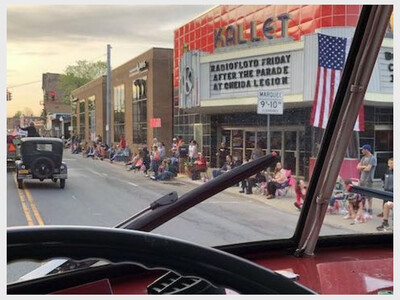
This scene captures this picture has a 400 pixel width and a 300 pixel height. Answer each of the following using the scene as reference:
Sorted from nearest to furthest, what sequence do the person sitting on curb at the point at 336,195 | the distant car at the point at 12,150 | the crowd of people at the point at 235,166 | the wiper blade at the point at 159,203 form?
the distant car at the point at 12,150 → the wiper blade at the point at 159,203 → the crowd of people at the point at 235,166 → the person sitting on curb at the point at 336,195

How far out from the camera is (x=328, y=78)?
229 cm

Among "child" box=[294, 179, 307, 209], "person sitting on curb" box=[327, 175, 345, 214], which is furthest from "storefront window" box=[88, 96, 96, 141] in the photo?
"person sitting on curb" box=[327, 175, 345, 214]

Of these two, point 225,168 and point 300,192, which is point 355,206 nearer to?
point 300,192

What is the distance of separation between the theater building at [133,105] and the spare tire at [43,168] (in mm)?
205

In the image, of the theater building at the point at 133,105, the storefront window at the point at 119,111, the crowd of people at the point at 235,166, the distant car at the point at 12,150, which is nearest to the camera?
the distant car at the point at 12,150

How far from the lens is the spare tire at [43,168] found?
2.05 m

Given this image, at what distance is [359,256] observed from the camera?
238 cm

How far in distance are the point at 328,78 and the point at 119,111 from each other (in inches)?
39.7

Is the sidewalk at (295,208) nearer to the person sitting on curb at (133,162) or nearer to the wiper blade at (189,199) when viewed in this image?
the person sitting on curb at (133,162)

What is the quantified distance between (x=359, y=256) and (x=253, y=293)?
5.77ft

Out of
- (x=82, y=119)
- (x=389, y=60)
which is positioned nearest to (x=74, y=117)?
(x=82, y=119)

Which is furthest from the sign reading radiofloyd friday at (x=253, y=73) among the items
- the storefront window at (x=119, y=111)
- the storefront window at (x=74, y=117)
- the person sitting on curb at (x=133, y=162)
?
the storefront window at (x=74, y=117)

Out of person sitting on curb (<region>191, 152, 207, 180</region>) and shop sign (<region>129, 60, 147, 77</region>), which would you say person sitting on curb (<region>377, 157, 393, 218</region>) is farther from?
shop sign (<region>129, 60, 147, 77</region>)

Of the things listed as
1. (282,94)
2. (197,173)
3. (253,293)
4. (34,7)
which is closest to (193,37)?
(282,94)
